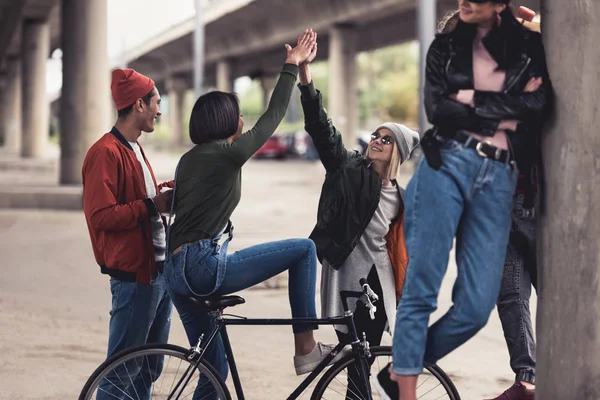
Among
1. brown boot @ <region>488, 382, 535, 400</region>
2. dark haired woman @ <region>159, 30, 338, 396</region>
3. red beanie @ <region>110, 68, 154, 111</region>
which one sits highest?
red beanie @ <region>110, 68, 154, 111</region>

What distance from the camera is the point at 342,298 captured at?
494cm

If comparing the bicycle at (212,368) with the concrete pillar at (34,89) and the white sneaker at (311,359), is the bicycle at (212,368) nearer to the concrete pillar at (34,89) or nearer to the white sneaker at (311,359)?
the white sneaker at (311,359)

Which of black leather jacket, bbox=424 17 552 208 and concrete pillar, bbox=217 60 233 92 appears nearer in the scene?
black leather jacket, bbox=424 17 552 208

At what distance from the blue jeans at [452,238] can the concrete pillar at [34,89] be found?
41989 millimetres

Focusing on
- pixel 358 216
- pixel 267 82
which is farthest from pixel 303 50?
pixel 267 82

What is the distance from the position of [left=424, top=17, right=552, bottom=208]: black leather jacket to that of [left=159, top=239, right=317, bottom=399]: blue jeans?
104cm

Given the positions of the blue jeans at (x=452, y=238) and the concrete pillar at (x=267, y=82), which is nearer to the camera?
the blue jeans at (x=452, y=238)

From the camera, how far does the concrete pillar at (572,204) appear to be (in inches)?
154

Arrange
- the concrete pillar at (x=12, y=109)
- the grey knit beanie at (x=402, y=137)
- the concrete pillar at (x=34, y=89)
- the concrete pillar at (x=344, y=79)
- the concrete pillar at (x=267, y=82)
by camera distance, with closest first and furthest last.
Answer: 1. the grey knit beanie at (x=402, y=137)
2. the concrete pillar at (x=344, y=79)
3. the concrete pillar at (x=34, y=89)
4. the concrete pillar at (x=12, y=109)
5. the concrete pillar at (x=267, y=82)

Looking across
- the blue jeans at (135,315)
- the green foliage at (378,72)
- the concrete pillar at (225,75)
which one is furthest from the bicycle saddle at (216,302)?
the green foliage at (378,72)

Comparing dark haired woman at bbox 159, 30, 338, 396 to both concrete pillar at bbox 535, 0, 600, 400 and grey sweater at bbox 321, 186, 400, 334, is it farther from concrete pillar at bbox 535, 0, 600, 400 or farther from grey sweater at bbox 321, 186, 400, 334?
concrete pillar at bbox 535, 0, 600, 400

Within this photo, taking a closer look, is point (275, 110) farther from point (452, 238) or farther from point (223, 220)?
point (452, 238)

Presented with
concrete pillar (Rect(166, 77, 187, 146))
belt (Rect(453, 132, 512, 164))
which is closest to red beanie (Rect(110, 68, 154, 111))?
belt (Rect(453, 132, 512, 164))

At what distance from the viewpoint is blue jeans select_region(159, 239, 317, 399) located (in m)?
4.49
